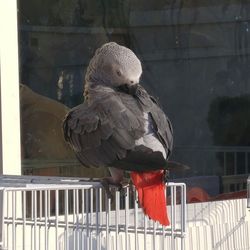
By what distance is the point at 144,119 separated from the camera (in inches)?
84.4

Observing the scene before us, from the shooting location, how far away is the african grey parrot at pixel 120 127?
202 cm

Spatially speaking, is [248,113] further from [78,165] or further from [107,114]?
[107,114]

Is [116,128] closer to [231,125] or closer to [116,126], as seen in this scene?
[116,126]

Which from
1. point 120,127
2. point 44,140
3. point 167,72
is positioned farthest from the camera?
point 167,72

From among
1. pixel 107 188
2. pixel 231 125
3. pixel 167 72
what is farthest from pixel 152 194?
pixel 231 125

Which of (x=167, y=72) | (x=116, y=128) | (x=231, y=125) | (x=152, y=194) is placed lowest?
(x=152, y=194)

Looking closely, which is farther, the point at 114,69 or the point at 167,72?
the point at 167,72

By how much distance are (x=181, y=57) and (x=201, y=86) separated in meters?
0.18

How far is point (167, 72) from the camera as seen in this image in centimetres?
367

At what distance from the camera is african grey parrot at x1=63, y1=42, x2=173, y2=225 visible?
2.02 meters

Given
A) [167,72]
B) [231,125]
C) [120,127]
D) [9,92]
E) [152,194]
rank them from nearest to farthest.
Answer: [152,194] < [120,127] < [9,92] < [167,72] < [231,125]

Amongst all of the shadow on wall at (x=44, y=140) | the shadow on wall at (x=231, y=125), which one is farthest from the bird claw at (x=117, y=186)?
the shadow on wall at (x=231, y=125)

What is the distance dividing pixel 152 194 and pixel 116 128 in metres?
0.21

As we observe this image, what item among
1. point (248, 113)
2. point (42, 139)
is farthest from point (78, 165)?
point (248, 113)
